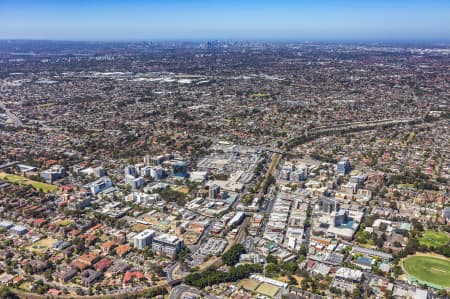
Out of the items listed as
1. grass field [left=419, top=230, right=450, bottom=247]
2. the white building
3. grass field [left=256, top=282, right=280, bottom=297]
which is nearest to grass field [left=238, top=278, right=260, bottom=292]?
grass field [left=256, top=282, right=280, bottom=297]

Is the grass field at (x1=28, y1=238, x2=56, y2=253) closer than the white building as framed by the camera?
No

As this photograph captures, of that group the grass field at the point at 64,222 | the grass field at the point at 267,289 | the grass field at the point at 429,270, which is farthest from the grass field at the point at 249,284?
the grass field at the point at 64,222

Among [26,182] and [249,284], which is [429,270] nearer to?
[249,284]

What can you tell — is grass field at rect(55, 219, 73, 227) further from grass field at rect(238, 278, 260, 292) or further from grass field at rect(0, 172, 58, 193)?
grass field at rect(238, 278, 260, 292)

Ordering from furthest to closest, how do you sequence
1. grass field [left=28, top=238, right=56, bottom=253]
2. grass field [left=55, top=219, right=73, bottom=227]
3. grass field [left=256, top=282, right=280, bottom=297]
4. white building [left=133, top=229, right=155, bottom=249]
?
1. grass field [left=55, top=219, right=73, bottom=227]
2. grass field [left=28, top=238, right=56, bottom=253]
3. white building [left=133, top=229, right=155, bottom=249]
4. grass field [left=256, top=282, right=280, bottom=297]

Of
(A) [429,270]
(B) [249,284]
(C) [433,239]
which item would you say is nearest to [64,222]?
(B) [249,284]

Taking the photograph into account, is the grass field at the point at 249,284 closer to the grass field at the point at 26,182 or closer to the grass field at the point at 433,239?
the grass field at the point at 433,239

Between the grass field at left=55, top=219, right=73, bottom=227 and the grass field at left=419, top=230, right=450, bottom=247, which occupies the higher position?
the grass field at left=419, top=230, right=450, bottom=247

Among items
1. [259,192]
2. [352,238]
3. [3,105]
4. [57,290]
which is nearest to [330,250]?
[352,238]
